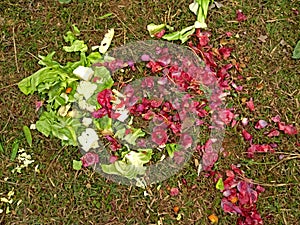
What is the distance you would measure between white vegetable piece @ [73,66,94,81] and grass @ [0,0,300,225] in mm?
116

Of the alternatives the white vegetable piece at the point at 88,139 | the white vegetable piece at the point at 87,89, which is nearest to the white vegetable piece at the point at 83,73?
the white vegetable piece at the point at 87,89

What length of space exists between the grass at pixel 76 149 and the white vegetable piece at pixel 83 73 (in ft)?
0.38

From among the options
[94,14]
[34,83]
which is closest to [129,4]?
[94,14]

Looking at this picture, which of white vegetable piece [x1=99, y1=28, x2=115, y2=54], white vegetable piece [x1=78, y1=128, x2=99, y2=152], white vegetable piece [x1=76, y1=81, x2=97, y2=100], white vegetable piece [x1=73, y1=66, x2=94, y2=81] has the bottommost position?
white vegetable piece [x1=78, y1=128, x2=99, y2=152]

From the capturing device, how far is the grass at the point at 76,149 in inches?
88.3

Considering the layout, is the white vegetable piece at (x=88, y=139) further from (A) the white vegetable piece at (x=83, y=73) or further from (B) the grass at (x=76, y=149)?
(A) the white vegetable piece at (x=83, y=73)

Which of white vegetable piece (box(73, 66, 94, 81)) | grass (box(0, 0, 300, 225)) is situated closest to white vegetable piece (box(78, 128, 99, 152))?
grass (box(0, 0, 300, 225))

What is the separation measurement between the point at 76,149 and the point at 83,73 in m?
0.32

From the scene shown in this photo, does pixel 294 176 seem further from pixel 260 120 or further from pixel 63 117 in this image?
pixel 63 117

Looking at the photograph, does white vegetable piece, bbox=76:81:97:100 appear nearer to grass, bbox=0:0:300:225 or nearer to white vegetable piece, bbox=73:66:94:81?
white vegetable piece, bbox=73:66:94:81

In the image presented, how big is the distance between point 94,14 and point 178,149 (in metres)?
0.69

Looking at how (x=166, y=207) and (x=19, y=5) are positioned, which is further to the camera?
(x=19, y=5)

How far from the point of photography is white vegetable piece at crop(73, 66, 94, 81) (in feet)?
7.48

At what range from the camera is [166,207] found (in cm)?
225
